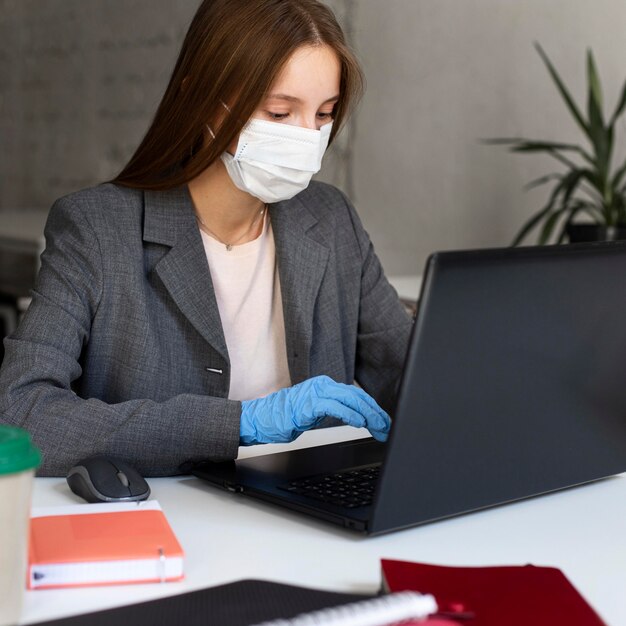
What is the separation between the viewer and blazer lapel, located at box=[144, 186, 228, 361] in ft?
4.76

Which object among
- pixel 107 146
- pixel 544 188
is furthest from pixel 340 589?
pixel 107 146

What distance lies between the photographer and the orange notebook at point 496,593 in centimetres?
73

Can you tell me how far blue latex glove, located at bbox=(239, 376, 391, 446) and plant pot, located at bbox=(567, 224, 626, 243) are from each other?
4.82ft

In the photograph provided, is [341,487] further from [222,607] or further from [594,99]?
[594,99]

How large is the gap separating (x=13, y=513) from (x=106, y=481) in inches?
13.8

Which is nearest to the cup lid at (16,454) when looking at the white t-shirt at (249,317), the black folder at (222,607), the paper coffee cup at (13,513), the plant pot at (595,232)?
the paper coffee cup at (13,513)

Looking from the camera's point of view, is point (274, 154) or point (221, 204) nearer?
point (274, 154)

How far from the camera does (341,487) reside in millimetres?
1036

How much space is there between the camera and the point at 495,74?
3.08 m

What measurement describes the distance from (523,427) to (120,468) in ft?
1.36

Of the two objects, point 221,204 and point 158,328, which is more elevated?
point 221,204

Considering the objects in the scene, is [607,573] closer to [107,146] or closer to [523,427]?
[523,427]

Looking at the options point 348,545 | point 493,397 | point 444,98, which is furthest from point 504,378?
point 444,98

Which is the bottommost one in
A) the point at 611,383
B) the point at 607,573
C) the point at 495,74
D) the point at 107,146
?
the point at 107,146
